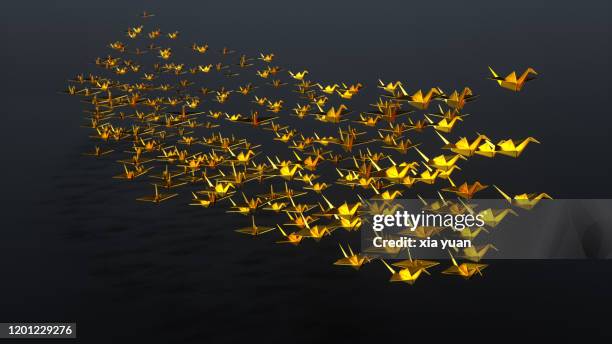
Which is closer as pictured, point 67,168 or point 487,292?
point 487,292

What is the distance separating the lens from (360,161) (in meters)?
20.0

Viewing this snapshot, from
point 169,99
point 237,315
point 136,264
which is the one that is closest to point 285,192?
point 136,264

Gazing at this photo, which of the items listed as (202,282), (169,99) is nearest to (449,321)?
(202,282)

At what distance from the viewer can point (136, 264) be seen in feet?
45.1

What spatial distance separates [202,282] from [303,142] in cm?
903

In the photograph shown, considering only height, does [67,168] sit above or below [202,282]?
above

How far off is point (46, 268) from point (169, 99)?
13.3 meters

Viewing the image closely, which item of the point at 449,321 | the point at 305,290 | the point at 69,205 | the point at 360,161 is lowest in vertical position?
the point at 449,321

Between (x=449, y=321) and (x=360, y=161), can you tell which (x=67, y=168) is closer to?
(x=360, y=161)

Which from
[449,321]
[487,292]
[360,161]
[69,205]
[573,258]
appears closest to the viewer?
[449,321]

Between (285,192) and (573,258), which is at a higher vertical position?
(285,192)

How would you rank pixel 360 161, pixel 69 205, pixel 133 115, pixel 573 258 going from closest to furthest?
pixel 573 258 → pixel 69 205 → pixel 360 161 → pixel 133 115

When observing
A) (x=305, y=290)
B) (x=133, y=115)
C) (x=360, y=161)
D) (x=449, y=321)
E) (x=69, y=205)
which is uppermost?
(x=133, y=115)

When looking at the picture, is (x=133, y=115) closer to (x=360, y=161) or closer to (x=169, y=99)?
(x=169, y=99)
